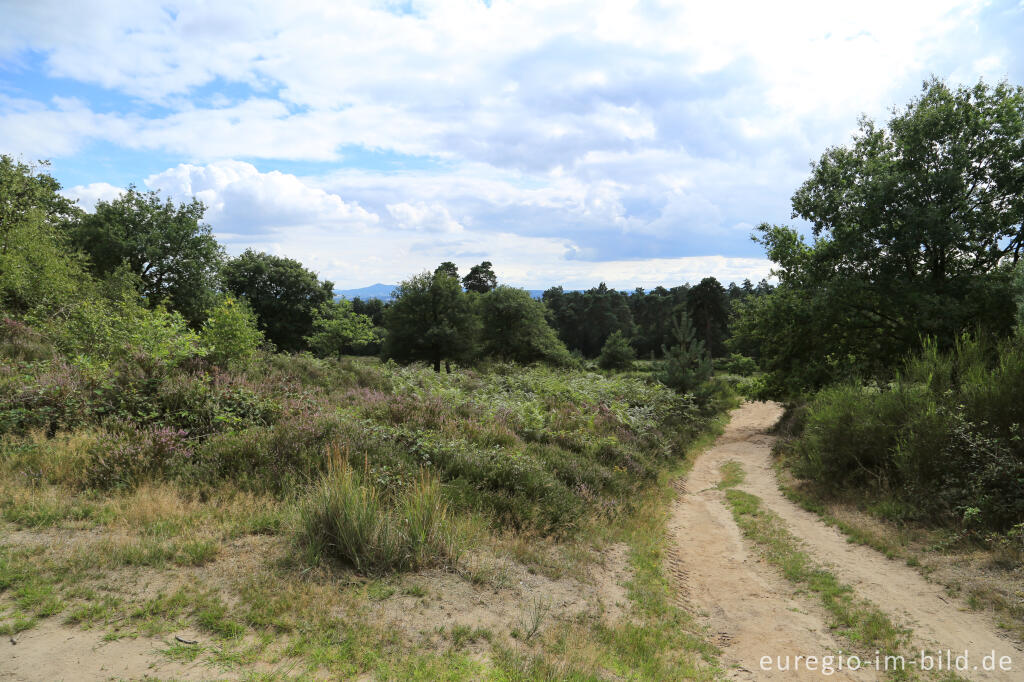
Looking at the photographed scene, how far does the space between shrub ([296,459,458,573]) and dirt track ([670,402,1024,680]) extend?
12.2 feet

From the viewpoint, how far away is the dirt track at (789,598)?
215 inches

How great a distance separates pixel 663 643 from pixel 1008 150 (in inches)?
879

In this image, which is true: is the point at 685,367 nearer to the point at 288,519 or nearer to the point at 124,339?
the point at 288,519

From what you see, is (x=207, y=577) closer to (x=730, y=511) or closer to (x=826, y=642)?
(x=826, y=642)

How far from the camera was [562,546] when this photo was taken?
25.5 ft

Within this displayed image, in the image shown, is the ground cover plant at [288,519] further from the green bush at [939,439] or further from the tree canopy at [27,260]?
the tree canopy at [27,260]

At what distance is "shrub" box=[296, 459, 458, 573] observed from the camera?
18.0 feet

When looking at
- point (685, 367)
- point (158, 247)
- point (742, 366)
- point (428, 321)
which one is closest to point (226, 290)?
point (158, 247)

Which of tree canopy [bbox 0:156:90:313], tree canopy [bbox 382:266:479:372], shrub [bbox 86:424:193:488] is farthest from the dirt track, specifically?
tree canopy [bbox 382:266:479:372]

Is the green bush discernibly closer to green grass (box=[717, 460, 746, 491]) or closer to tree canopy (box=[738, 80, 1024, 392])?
green grass (box=[717, 460, 746, 491])

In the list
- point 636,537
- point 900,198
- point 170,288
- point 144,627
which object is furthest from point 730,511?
point 170,288

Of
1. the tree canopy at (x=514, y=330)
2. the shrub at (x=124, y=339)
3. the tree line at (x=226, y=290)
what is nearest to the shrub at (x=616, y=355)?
the tree line at (x=226, y=290)

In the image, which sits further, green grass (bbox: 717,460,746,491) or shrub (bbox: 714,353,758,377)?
shrub (bbox: 714,353,758,377)

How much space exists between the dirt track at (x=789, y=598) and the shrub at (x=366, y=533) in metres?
3.71
